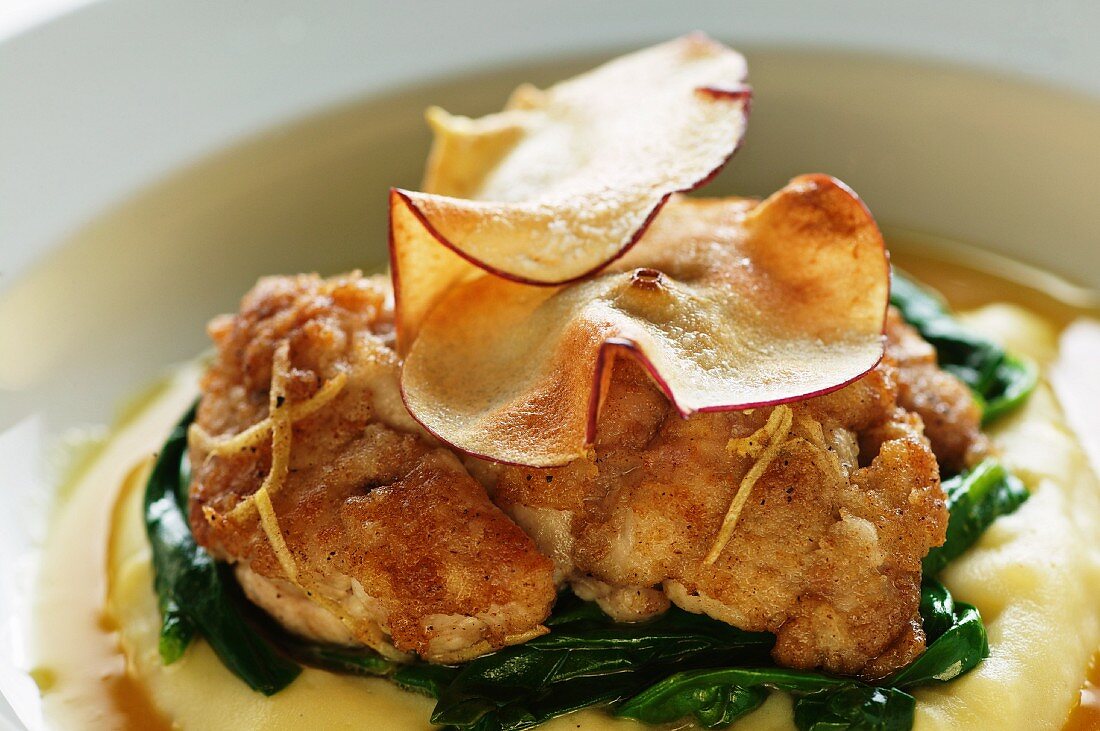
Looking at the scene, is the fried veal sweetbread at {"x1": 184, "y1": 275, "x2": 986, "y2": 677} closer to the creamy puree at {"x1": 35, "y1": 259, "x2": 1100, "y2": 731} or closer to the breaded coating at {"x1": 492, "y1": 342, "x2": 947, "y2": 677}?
the breaded coating at {"x1": 492, "y1": 342, "x2": 947, "y2": 677}

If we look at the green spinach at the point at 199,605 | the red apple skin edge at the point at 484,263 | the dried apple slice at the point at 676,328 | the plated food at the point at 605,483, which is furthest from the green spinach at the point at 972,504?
the green spinach at the point at 199,605

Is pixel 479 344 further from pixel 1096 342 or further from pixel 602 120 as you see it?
pixel 1096 342

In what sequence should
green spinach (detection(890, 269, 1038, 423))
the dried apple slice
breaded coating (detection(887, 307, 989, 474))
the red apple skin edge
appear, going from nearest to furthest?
1. the dried apple slice
2. the red apple skin edge
3. breaded coating (detection(887, 307, 989, 474))
4. green spinach (detection(890, 269, 1038, 423))

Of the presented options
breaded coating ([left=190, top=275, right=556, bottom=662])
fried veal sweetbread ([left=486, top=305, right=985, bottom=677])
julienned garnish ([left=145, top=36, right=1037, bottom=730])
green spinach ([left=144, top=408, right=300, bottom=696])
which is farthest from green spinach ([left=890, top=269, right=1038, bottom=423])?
green spinach ([left=144, top=408, right=300, bottom=696])

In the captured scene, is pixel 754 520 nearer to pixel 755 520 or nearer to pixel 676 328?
pixel 755 520

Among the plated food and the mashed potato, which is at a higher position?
the plated food

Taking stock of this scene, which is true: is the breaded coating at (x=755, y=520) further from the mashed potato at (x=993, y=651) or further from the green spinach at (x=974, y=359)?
the green spinach at (x=974, y=359)
